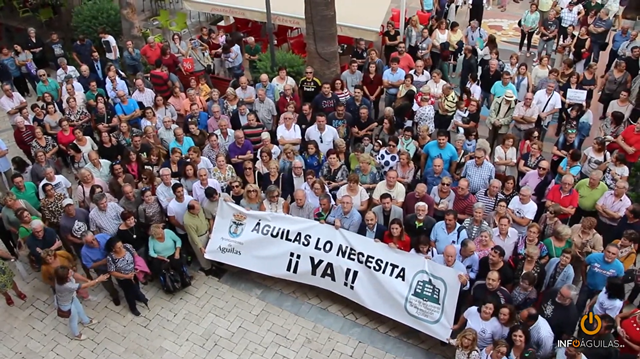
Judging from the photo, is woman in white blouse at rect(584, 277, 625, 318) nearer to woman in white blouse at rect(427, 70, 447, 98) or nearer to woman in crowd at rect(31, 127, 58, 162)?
woman in white blouse at rect(427, 70, 447, 98)

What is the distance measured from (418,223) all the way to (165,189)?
384 centimetres

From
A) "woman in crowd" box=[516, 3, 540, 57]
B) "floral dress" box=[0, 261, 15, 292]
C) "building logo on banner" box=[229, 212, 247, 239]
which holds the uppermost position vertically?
"woman in crowd" box=[516, 3, 540, 57]

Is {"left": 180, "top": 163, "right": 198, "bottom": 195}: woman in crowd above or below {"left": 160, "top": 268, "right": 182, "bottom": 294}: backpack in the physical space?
above

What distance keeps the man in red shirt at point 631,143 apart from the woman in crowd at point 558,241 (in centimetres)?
263

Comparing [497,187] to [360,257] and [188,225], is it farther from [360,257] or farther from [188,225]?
[188,225]

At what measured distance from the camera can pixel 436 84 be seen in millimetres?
10891

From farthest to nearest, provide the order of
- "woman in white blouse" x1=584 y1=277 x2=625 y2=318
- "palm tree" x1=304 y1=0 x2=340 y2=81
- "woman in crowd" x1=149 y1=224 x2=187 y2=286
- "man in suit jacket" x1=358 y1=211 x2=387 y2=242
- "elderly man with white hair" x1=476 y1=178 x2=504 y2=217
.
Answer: "palm tree" x1=304 y1=0 x2=340 y2=81
"woman in crowd" x1=149 y1=224 x2=187 y2=286
"elderly man with white hair" x1=476 y1=178 x2=504 y2=217
"man in suit jacket" x1=358 y1=211 x2=387 y2=242
"woman in white blouse" x1=584 y1=277 x2=625 y2=318

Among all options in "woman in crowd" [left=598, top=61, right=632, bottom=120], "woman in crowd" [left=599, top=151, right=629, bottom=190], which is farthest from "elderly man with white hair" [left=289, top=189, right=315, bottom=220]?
"woman in crowd" [left=598, top=61, right=632, bottom=120]

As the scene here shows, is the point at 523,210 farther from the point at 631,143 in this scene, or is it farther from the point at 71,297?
the point at 71,297

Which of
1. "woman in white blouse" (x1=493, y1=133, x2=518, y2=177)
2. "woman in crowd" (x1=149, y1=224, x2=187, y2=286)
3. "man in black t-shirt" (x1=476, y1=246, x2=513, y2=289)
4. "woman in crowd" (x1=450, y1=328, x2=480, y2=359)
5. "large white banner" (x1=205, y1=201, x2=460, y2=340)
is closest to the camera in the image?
"woman in crowd" (x1=450, y1=328, x2=480, y2=359)

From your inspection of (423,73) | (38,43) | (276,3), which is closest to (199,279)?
(423,73)

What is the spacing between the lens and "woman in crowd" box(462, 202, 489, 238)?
302 inches

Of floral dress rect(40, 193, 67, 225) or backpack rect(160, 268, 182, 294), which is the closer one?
backpack rect(160, 268, 182, 294)

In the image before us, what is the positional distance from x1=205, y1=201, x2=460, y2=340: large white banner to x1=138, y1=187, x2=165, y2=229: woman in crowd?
2.87 feet
